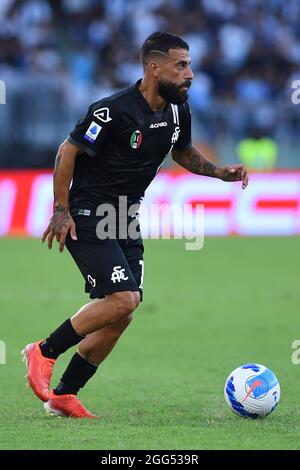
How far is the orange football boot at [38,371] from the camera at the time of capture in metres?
7.22

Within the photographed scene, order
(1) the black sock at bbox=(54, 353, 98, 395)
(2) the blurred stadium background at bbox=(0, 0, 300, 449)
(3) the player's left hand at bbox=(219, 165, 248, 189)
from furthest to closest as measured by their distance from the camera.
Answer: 1. (3) the player's left hand at bbox=(219, 165, 248, 189)
2. (2) the blurred stadium background at bbox=(0, 0, 300, 449)
3. (1) the black sock at bbox=(54, 353, 98, 395)

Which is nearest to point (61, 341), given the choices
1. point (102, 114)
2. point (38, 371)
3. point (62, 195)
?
point (38, 371)

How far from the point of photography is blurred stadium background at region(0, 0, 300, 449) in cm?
739

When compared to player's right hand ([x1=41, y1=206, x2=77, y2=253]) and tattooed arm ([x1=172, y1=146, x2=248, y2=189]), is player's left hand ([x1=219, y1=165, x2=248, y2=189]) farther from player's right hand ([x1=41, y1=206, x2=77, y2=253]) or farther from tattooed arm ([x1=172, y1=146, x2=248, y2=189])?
player's right hand ([x1=41, y1=206, x2=77, y2=253])

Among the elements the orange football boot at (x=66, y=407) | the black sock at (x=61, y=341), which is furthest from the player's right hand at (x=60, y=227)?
the orange football boot at (x=66, y=407)

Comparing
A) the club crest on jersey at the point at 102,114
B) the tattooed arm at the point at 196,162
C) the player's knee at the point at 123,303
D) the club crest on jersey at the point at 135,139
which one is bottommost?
the player's knee at the point at 123,303

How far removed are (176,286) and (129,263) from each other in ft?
25.9

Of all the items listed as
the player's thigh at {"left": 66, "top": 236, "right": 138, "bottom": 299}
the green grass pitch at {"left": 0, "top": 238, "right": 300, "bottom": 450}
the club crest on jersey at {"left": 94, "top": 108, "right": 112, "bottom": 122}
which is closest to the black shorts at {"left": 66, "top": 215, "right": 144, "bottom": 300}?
the player's thigh at {"left": 66, "top": 236, "right": 138, "bottom": 299}

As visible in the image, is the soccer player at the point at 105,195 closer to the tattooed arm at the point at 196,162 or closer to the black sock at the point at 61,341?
the black sock at the point at 61,341

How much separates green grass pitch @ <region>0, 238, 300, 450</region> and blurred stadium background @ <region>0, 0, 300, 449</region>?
0.02 metres

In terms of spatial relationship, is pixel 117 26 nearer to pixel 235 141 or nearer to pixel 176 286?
pixel 235 141

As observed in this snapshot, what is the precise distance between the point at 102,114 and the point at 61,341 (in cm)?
161

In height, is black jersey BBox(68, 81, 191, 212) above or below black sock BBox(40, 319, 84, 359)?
above

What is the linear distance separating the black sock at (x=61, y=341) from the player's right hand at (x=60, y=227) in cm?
58
